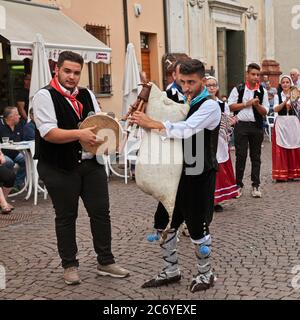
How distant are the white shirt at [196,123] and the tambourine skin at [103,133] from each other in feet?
2.25

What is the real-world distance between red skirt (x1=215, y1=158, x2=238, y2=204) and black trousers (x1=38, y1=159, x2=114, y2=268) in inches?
112

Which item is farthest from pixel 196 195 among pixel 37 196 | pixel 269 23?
pixel 269 23

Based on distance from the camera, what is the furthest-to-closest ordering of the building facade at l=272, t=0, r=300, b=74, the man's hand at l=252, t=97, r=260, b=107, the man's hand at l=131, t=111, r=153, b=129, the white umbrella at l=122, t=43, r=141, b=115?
the building facade at l=272, t=0, r=300, b=74 → the white umbrella at l=122, t=43, r=141, b=115 → the man's hand at l=252, t=97, r=260, b=107 → the man's hand at l=131, t=111, r=153, b=129

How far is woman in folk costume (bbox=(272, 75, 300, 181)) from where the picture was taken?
10.0 meters

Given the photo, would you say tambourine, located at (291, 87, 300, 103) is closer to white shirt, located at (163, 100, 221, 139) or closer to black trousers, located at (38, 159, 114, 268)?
black trousers, located at (38, 159, 114, 268)

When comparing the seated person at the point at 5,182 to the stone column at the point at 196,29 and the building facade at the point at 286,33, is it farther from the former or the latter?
the building facade at the point at 286,33

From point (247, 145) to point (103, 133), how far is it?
425 centimetres

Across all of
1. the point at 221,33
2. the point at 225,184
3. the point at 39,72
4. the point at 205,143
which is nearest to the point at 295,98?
the point at 225,184

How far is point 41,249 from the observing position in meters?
6.11

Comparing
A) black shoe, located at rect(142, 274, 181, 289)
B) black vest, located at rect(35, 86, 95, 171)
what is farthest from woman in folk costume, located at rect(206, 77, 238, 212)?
black vest, located at rect(35, 86, 95, 171)

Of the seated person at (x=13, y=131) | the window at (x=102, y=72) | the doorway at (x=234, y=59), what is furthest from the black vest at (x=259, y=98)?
the doorway at (x=234, y=59)

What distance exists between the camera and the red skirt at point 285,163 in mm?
10008

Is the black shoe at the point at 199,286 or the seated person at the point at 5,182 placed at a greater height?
the seated person at the point at 5,182

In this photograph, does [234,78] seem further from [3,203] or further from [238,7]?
[3,203]
